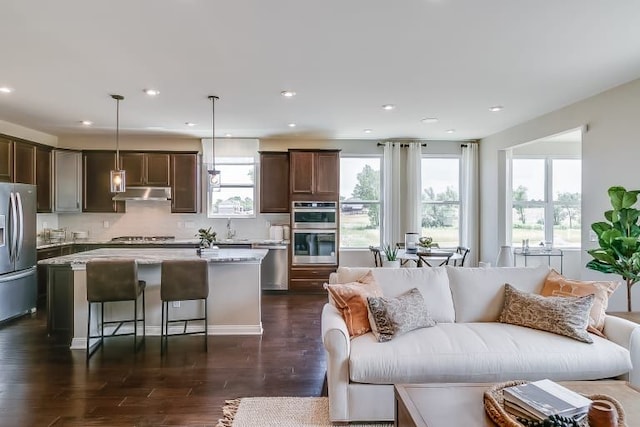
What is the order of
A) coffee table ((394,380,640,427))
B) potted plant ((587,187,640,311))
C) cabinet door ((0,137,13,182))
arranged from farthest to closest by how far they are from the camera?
1. cabinet door ((0,137,13,182))
2. potted plant ((587,187,640,311))
3. coffee table ((394,380,640,427))

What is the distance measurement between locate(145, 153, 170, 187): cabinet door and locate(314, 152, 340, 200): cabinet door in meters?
2.70

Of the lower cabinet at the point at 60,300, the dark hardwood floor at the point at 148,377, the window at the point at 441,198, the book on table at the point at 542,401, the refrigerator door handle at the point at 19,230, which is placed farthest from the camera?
the window at the point at 441,198

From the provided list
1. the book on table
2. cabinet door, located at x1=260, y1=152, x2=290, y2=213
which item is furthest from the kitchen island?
the book on table

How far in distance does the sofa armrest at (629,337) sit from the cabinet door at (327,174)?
439 centimetres

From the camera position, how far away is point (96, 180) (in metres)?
6.51

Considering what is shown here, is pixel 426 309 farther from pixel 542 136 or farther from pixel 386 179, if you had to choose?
pixel 386 179

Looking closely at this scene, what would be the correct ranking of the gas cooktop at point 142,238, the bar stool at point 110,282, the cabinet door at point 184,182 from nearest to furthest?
the bar stool at point 110,282
the gas cooktop at point 142,238
the cabinet door at point 184,182

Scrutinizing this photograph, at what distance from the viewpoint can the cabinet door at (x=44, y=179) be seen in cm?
584

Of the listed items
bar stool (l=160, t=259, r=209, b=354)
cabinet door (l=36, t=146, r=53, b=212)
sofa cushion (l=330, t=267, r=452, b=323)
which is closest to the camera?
sofa cushion (l=330, t=267, r=452, b=323)

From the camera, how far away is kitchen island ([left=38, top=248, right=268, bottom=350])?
4.13 meters

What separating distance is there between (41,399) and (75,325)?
1239mm

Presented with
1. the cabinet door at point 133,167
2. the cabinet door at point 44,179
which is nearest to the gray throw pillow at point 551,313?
the cabinet door at point 133,167

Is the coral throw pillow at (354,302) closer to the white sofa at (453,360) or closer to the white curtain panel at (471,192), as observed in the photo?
the white sofa at (453,360)

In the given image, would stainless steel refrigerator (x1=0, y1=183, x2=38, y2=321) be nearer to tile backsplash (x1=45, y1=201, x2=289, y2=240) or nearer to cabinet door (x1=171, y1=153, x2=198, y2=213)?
tile backsplash (x1=45, y1=201, x2=289, y2=240)
